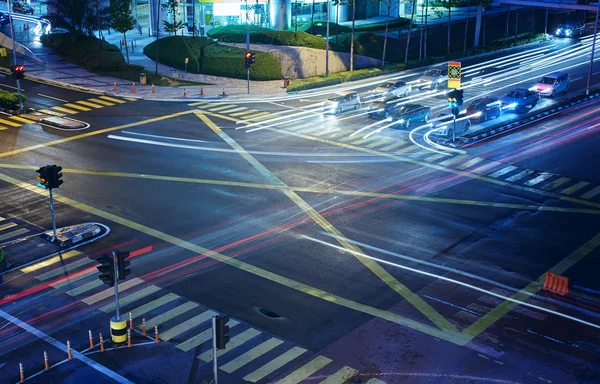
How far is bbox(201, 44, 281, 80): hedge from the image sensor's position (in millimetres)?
71062

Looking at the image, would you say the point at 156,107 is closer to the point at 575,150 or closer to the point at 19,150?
the point at 19,150

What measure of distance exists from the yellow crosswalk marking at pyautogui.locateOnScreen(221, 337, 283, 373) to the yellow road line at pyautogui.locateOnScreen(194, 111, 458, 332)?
19.4 ft

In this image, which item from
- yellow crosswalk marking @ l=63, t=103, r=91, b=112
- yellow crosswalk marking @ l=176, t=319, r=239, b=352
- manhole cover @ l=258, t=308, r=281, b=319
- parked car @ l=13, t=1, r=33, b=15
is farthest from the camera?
parked car @ l=13, t=1, r=33, b=15

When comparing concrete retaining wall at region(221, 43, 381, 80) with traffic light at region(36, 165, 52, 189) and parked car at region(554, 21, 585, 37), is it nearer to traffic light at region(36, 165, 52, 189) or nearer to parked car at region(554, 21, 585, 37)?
parked car at region(554, 21, 585, 37)

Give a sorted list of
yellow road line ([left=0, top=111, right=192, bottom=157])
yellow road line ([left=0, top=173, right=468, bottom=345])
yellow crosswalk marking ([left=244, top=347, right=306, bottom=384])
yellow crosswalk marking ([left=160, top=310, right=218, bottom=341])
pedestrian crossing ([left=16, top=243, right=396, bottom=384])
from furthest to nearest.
A: yellow road line ([left=0, top=111, right=192, bottom=157]) < yellow road line ([left=0, top=173, right=468, bottom=345]) < yellow crosswalk marking ([left=160, top=310, right=218, bottom=341]) < pedestrian crossing ([left=16, top=243, right=396, bottom=384]) < yellow crosswalk marking ([left=244, top=347, right=306, bottom=384])

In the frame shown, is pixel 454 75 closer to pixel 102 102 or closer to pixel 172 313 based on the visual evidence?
pixel 102 102

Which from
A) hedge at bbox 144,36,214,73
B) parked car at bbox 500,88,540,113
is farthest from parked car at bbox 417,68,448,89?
hedge at bbox 144,36,214,73

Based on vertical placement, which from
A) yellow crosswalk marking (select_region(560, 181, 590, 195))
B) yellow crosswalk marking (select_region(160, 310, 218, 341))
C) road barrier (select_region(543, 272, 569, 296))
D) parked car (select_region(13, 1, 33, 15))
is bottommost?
yellow crosswalk marking (select_region(160, 310, 218, 341))

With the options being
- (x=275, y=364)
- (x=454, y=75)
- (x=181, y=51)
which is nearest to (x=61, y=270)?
(x=275, y=364)

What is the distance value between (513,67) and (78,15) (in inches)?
1902

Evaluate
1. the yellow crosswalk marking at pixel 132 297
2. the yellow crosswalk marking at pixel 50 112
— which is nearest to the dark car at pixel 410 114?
the yellow crosswalk marking at pixel 50 112

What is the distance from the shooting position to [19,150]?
46.1 meters

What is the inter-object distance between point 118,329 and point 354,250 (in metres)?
11.9

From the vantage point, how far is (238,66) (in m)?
71.6
